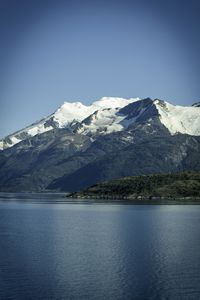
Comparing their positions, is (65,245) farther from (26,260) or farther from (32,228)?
(32,228)

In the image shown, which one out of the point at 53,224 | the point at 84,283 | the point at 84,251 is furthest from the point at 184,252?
the point at 53,224

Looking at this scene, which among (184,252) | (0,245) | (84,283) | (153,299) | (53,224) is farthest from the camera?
(53,224)

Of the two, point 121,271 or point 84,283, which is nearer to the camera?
point 84,283

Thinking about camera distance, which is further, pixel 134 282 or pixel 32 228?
pixel 32 228

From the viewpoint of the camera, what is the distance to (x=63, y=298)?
81188mm

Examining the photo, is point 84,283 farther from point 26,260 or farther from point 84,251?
point 84,251

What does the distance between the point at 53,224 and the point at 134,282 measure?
10958 cm

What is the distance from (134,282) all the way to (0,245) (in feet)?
170

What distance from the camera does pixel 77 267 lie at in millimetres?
104938

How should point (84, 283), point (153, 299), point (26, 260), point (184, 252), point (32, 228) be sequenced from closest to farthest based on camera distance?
point (153, 299)
point (84, 283)
point (26, 260)
point (184, 252)
point (32, 228)

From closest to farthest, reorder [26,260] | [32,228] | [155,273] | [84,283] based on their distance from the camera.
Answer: [84,283], [155,273], [26,260], [32,228]

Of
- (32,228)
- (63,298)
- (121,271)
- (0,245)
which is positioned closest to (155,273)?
(121,271)

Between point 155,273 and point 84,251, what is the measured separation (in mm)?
29458

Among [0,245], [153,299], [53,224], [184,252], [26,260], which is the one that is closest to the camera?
[153,299]
